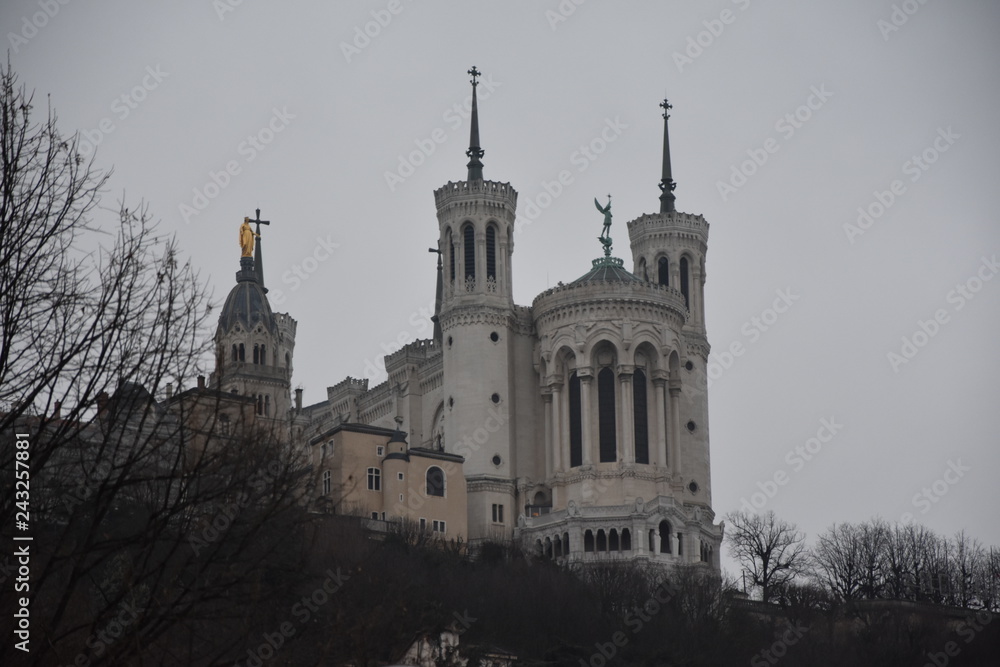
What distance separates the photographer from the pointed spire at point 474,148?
105931 mm

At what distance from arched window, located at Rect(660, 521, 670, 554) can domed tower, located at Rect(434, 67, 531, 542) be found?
9.55 meters

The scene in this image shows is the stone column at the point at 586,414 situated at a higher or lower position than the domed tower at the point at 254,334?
lower

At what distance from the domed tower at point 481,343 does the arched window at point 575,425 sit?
4.06 m

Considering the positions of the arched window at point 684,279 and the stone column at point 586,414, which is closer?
the stone column at point 586,414

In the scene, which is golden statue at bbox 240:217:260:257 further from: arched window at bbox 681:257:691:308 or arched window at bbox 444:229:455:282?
arched window at bbox 681:257:691:308

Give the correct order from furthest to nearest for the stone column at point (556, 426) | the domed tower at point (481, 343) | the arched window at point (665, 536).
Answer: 1. the domed tower at point (481, 343)
2. the stone column at point (556, 426)
3. the arched window at point (665, 536)

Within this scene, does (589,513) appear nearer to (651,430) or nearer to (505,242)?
(651,430)

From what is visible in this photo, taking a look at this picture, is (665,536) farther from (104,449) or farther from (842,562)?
(104,449)

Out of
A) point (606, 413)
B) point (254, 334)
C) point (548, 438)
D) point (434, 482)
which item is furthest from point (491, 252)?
point (254, 334)

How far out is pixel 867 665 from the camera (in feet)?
258

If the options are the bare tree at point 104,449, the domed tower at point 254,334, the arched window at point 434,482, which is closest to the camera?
the bare tree at point 104,449

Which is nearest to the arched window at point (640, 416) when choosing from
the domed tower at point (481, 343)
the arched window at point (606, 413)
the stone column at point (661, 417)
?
the stone column at point (661, 417)

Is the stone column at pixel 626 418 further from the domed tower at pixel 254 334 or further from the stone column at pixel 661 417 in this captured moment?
the domed tower at pixel 254 334

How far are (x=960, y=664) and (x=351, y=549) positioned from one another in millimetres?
35664
